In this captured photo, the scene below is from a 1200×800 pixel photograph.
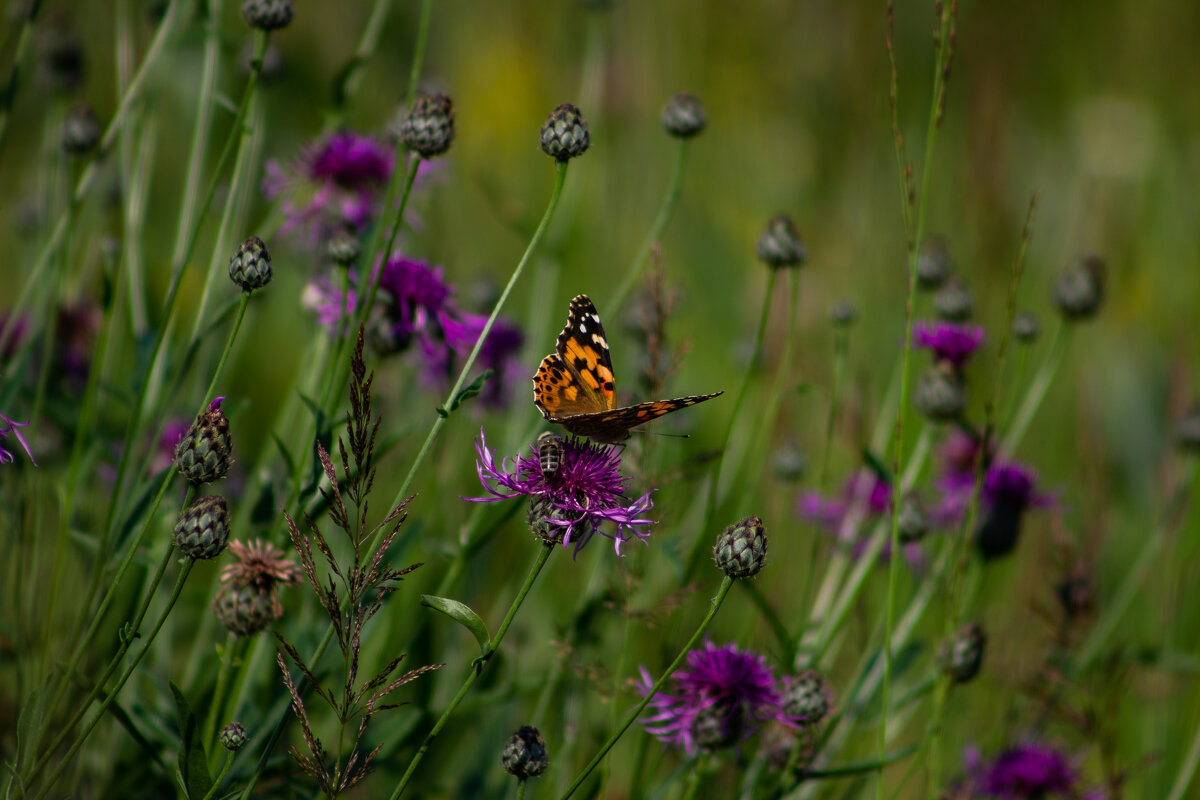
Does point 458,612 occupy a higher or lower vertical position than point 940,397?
lower

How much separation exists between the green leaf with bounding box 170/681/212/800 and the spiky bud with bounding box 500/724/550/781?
0.36 meters

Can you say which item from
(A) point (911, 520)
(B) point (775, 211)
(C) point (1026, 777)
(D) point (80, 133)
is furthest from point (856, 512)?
(B) point (775, 211)

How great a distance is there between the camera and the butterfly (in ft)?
5.62

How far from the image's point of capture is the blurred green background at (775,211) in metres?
2.65

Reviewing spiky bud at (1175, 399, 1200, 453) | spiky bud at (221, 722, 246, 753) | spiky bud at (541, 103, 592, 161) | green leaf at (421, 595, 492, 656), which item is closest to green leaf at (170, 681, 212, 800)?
spiky bud at (221, 722, 246, 753)

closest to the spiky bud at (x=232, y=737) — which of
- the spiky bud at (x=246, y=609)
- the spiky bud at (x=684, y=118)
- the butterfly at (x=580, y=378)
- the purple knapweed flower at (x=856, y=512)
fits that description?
the spiky bud at (x=246, y=609)

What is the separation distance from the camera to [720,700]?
1.66 metres

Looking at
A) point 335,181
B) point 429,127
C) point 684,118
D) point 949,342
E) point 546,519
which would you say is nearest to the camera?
point 546,519

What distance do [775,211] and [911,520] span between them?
102 inches

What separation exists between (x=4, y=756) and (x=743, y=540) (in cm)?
146

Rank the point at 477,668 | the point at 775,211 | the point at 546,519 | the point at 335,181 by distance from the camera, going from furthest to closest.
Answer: the point at 775,211, the point at 335,181, the point at 546,519, the point at 477,668

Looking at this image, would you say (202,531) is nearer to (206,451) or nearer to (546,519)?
(206,451)

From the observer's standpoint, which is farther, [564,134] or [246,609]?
[564,134]

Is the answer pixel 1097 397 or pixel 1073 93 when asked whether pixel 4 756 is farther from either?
pixel 1073 93
